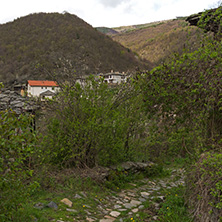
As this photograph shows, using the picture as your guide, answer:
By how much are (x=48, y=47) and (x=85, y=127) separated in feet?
178

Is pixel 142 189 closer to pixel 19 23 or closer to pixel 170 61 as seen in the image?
pixel 170 61

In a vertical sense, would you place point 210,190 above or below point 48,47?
below

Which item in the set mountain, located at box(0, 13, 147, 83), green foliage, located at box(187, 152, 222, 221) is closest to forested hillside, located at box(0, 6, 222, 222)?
green foliage, located at box(187, 152, 222, 221)

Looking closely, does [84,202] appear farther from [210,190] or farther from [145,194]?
[210,190]

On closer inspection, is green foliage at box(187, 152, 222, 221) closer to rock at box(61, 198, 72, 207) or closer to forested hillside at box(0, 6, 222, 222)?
forested hillside at box(0, 6, 222, 222)

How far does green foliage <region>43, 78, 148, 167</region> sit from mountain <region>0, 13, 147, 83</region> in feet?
130

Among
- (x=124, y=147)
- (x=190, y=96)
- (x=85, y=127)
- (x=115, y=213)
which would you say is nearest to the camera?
(x=115, y=213)

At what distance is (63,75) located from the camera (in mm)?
6664

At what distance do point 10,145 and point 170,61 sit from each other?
419cm

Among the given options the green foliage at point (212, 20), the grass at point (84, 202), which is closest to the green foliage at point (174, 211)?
the grass at point (84, 202)

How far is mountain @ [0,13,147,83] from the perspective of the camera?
159ft

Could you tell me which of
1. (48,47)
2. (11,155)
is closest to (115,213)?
(11,155)

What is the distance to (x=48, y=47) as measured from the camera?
5550 cm

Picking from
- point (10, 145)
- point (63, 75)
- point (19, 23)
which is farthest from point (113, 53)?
point (10, 145)
